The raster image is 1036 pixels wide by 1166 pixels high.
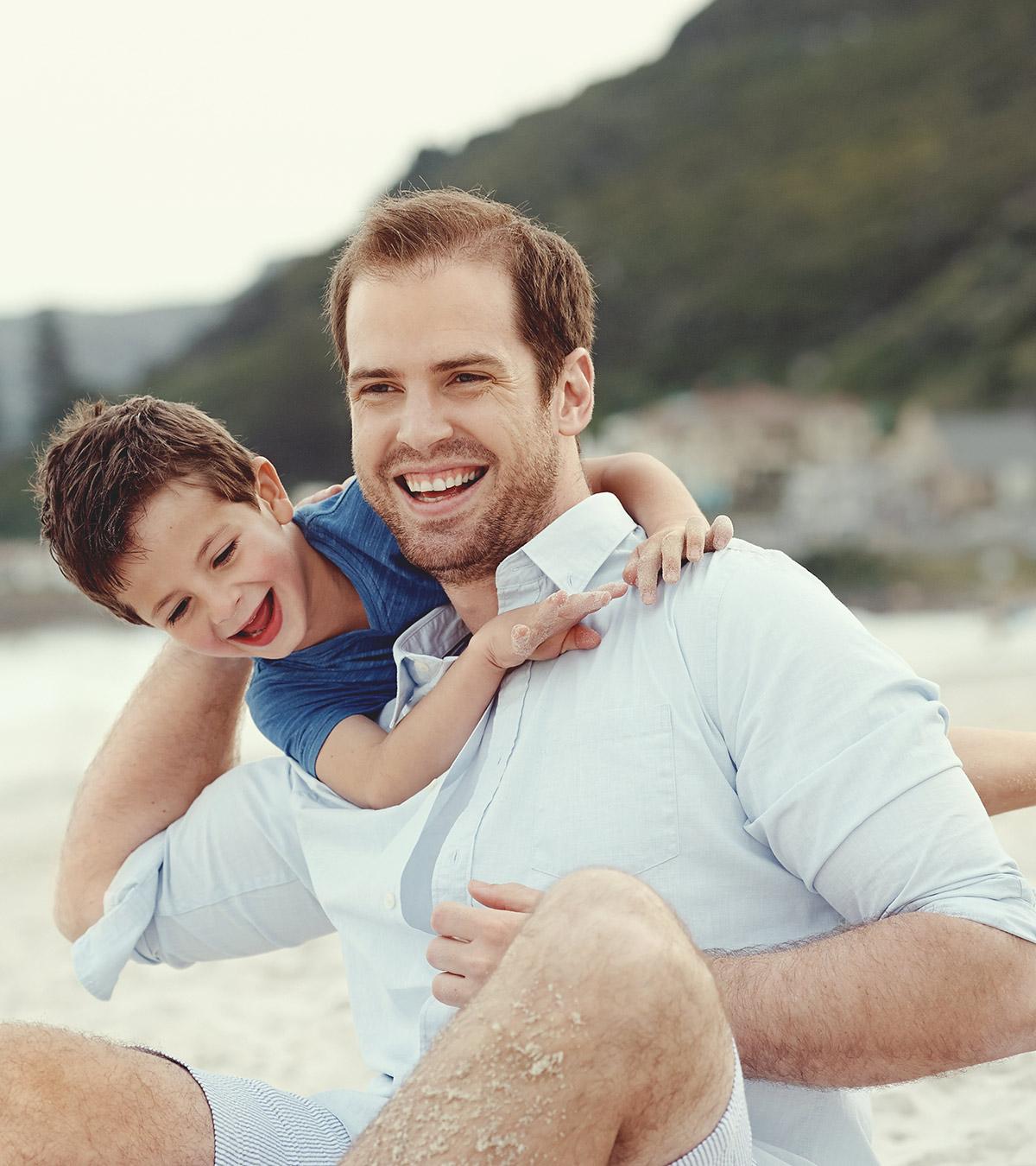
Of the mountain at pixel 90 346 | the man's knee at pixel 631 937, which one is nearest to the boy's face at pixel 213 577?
the man's knee at pixel 631 937

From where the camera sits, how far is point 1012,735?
2.31 metres

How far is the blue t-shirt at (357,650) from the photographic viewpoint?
2.39 metres

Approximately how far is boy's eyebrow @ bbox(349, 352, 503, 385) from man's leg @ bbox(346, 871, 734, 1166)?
1028mm

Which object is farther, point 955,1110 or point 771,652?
point 955,1110

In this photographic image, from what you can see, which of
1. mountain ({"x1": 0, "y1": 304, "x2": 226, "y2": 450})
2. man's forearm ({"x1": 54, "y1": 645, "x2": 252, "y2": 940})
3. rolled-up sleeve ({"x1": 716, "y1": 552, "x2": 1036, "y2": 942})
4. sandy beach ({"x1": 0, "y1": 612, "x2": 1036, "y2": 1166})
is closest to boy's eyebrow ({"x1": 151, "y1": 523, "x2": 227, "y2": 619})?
man's forearm ({"x1": 54, "y1": 645, "x2": 252, "y2": 940})

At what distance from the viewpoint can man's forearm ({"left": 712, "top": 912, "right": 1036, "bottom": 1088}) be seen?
148 cm

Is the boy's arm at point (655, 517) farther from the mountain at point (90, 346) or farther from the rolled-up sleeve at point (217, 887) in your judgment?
the mountain at point (90, 346)

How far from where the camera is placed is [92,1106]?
175cm

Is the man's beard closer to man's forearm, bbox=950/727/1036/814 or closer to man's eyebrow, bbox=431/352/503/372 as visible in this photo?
man's eyebrow, bbox=431/352/503/372

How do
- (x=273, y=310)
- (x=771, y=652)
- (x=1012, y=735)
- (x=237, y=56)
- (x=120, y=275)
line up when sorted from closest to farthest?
(x=771, y=652), (x=1012, y=735), (x=273, y=310), (x=120, y=275), (x=237, y=56)

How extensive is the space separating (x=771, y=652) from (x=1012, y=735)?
0.89 m

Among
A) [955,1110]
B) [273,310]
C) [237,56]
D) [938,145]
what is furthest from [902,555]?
[237,56]

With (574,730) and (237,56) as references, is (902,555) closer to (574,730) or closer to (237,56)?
(574,730)

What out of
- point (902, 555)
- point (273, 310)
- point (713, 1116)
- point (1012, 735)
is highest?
point (713, 1116)
